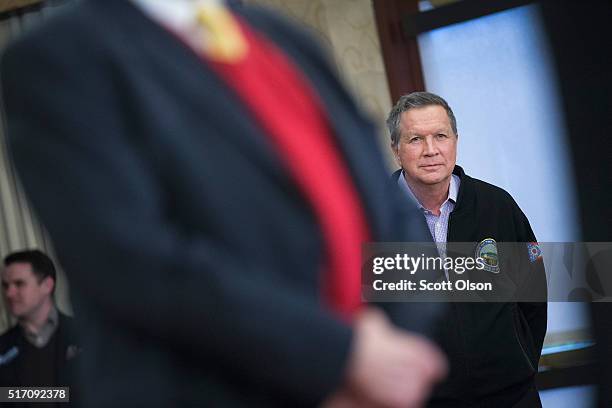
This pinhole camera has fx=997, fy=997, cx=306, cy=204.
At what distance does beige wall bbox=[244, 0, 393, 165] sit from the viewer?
4.50 metres

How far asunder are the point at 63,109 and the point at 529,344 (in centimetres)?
226

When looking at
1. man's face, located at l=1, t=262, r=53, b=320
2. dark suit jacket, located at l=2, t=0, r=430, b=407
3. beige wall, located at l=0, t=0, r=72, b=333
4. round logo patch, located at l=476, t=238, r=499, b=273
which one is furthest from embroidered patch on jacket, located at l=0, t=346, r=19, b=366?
dark suit jacket, located at l=2, t=0, r=430, b=407

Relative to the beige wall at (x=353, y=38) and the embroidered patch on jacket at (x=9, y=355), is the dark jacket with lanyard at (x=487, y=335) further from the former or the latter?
the embroidered patch on jacket at (x=9, y=355)

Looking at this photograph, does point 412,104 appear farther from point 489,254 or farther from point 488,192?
point 489,254

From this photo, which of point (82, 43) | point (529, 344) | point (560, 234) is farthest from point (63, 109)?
point (560, 234)

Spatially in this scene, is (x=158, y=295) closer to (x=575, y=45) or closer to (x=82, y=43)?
(x=82, y=43)

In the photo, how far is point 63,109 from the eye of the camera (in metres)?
0.84

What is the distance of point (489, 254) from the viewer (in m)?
2.86

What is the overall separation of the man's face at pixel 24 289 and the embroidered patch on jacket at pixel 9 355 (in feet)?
0.49

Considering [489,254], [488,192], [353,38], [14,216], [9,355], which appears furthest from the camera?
[14,216]

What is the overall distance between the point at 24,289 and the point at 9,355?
360 millimetres

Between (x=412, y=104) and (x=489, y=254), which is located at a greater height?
(x=412, y=104)

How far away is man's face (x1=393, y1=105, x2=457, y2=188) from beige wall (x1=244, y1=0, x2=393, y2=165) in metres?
1.43

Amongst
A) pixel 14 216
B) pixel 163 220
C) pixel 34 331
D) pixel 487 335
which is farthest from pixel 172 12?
pixel 14 216
